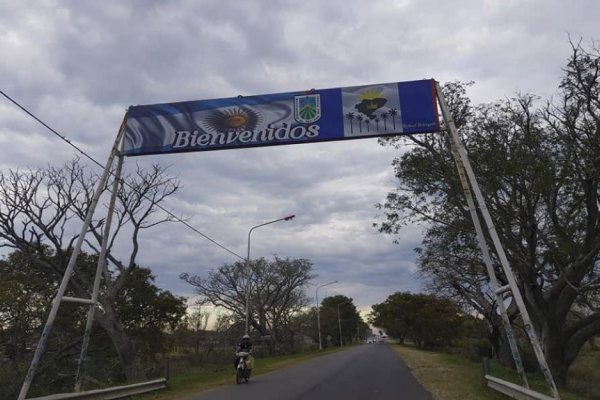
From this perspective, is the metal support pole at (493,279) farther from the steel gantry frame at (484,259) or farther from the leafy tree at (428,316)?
the leafy tree at (428,316)

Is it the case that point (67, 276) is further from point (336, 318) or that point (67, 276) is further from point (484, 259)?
point (336, 318)

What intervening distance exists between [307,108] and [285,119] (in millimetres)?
593

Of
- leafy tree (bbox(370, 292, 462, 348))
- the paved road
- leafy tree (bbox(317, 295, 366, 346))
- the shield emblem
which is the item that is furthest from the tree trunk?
leafy tree (bbox(317, 295, 366, 346))

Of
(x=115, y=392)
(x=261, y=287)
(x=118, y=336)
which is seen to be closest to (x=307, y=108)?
(x=115, y=392)

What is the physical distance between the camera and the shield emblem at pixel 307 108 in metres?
12.8

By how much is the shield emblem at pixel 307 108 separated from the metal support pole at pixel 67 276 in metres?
4.43

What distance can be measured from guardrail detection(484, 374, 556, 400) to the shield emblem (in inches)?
284

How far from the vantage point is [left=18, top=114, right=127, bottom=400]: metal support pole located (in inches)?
413

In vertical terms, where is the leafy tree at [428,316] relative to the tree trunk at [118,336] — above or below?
above

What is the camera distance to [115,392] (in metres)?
12.0

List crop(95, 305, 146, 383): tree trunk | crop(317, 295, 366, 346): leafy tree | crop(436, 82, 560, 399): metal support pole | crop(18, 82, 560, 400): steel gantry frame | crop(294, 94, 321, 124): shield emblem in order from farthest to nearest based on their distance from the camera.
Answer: crop(317, 295, 366, 346): leafy tree < crop(95, 305, 146, 383): tree trunk < crop(294, 94, 321, 124): shield emblem < crop(18, 82, 560, 400): steel gantry frame < crop(436, 82, 560, 399): metal support pole

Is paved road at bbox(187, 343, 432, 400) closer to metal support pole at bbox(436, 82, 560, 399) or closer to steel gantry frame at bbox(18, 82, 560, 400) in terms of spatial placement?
steel gantry frame at bbox(18, 82, 560, 400)

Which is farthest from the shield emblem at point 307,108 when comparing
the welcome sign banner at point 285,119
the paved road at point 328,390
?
the paved road at point 328,390

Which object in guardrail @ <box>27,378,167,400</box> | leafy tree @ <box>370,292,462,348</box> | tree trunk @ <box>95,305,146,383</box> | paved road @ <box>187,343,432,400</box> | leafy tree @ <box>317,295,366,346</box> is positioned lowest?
paved road @ <box>187,343,432,400</box>
